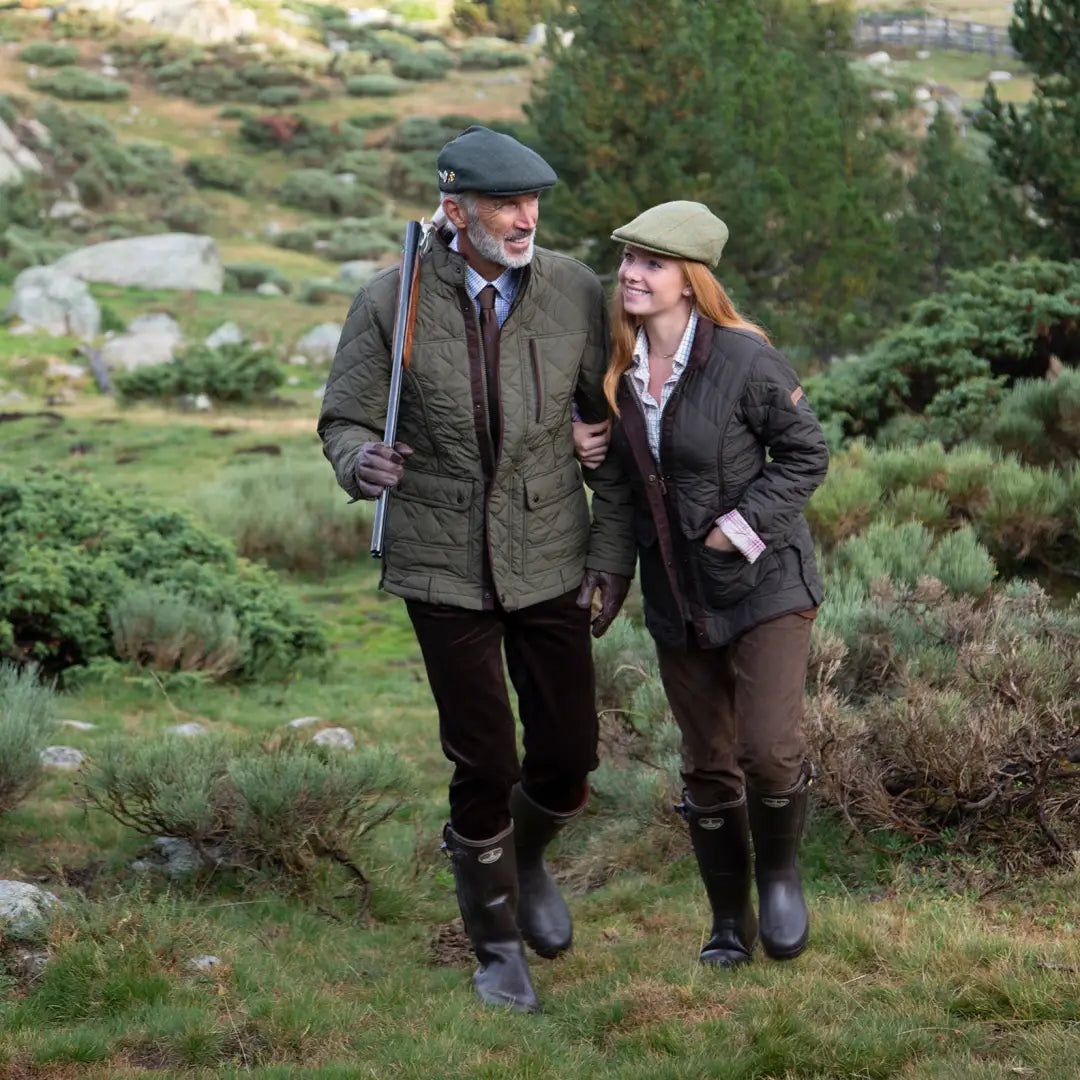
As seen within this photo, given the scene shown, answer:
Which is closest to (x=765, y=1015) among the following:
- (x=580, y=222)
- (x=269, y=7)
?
(x=580, y=222)

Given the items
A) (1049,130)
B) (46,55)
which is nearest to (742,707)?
(1049,130)

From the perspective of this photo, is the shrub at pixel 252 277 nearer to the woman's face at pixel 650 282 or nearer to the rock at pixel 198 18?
the rock at pixel 198 18

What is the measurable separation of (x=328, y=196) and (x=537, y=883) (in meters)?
42.9

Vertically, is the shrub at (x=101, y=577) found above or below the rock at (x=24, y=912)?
below

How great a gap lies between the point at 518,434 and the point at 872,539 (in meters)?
3.87

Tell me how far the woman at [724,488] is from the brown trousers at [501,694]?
0.98 ft

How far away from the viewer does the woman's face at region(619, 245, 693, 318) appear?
13.5 ft

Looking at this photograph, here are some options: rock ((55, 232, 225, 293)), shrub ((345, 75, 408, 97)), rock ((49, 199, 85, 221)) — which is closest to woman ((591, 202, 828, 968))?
rock ((55, 232, 225, 293))

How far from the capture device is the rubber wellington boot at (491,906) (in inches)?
177

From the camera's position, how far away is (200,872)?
576cm

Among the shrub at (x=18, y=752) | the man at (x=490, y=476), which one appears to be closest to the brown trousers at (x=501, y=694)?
the man at (x=490, y=476)

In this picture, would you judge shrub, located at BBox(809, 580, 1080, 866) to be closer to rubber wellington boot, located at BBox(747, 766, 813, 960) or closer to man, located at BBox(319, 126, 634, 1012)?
rubber wellington boot, located at BBox(747, 766, 813, 960)

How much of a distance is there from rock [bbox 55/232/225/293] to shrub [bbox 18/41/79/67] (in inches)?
1095

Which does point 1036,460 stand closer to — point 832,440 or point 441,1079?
point 832,440
